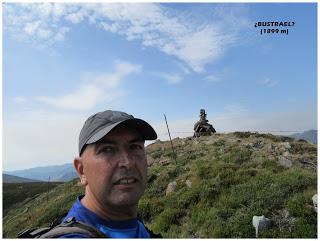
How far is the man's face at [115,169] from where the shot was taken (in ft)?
9.55

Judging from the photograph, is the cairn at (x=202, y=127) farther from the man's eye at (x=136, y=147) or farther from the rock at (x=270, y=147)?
the man's eye at (x=136, y=147)

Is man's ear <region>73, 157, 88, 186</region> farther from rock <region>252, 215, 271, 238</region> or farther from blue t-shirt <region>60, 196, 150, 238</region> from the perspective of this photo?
rock <region>252, 215, 271, 238</region>

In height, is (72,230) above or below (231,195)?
above

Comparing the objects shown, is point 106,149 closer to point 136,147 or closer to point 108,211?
point 136,147

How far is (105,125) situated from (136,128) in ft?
0.87

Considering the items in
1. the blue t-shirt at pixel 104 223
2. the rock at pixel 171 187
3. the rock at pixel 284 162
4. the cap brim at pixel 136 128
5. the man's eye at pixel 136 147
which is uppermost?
the cap brim at pixel 136 128

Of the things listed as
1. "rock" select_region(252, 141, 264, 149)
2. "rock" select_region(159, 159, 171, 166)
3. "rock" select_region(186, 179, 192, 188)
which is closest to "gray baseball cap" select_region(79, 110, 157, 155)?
"rock" select_region(186, 179, 192, 188)

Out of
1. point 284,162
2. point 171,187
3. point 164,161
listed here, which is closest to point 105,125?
point 171,187

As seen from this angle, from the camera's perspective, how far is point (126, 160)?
293cm

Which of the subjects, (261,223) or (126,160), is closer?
(126,160)

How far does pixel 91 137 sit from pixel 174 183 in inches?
677

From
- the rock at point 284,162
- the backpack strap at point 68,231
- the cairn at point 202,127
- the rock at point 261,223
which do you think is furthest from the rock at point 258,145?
the backpack strap at point 68,231

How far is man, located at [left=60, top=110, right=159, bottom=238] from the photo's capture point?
2.91 meters

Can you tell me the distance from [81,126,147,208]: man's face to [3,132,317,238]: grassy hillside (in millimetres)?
10115
